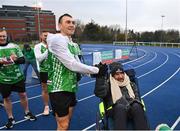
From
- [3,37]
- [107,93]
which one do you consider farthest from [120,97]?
[3,37]

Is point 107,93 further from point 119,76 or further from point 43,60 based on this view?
point 43,60

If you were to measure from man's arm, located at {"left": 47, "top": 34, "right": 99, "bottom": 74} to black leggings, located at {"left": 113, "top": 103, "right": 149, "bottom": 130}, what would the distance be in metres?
0.94

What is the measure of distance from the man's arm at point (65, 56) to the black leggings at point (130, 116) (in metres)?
0.94

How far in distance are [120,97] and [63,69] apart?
1299mm

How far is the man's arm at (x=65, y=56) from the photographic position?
347 cm

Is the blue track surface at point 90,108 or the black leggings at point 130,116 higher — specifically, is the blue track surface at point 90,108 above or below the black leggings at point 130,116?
below

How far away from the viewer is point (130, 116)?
434 cm

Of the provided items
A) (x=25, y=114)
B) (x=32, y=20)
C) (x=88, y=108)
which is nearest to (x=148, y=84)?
(x=88, y=108)

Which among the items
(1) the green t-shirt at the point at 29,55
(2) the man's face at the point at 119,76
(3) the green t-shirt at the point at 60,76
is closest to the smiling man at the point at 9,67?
(2) the man's face at the point at 119,76

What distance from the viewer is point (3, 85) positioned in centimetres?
582

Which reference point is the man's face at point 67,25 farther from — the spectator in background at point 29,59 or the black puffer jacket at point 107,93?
the spectator in background at point 29,59

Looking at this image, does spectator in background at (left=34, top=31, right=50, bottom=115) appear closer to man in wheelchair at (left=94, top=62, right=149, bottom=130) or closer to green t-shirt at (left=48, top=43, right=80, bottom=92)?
man in wheelchair at (left=94, top=62, right=149, bottom=130)

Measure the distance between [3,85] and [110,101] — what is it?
2.26 metres

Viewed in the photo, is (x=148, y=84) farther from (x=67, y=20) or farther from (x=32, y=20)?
(x=32, y=20)
